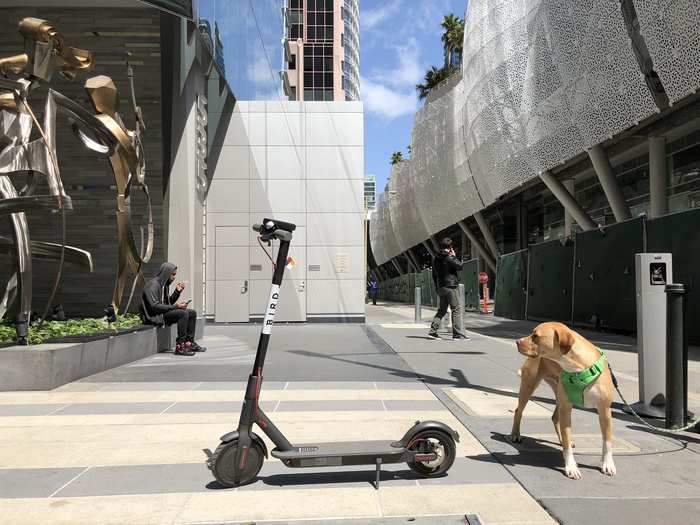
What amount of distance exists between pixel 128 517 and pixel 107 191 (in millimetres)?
13931

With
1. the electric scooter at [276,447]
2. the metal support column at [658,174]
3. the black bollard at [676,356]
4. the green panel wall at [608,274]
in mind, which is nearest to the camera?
the electric scooter at [276,447]

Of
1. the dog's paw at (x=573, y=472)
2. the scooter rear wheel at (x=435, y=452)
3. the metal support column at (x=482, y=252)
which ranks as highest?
the metal support column at (x=482, y=252)

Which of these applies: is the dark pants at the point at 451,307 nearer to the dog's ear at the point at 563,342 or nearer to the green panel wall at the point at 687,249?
the green panel wall at the point at 687,249

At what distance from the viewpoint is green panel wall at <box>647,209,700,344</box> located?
1027 centimetres

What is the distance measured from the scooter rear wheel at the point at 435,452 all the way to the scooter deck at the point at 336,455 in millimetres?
167

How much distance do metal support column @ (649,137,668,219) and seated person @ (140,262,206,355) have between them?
18.0m

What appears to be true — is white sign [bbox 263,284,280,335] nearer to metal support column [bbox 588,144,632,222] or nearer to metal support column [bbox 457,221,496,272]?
metal support column [bbox 588,144,632,222]

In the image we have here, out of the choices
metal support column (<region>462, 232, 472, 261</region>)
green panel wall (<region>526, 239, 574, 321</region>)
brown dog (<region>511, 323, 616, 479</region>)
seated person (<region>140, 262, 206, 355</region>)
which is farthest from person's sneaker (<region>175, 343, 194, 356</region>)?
metal support column (<region>462, 232, 472, 261</region>)

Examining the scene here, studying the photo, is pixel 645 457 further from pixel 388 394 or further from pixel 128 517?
pixel 128 517

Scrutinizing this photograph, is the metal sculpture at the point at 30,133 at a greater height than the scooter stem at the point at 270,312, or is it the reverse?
the metal sculpture at the point at 30,133

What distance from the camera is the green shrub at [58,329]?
7590 mm

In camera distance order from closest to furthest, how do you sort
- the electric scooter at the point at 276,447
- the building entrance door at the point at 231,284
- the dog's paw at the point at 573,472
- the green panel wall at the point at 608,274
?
the electric scooter at the point at 276,447, the dog's paw at the point at 573,472, the green panel wall at the point at 608,274, the building entrance door at the point at 231,284

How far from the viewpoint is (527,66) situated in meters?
20.1

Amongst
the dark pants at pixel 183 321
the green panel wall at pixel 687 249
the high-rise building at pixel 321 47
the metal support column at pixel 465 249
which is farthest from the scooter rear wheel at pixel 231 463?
the high-rise building at pixel 321 47
